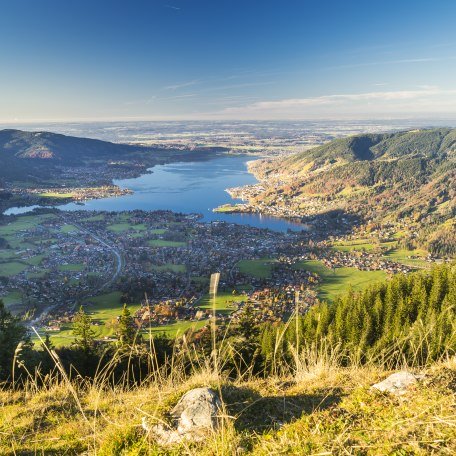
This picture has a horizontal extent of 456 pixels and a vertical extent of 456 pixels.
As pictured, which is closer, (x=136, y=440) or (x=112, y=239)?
(x=136, y=440)

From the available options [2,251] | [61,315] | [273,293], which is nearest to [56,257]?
[2,251]

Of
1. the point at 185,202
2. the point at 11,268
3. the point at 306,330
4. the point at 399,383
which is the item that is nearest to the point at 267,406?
the point at 399,383

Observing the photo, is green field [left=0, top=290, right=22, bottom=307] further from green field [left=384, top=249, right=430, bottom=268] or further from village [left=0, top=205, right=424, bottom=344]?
green field [left=384, top=249, right=430, bottom=268]

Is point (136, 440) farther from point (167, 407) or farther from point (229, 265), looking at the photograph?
point (229, 265)

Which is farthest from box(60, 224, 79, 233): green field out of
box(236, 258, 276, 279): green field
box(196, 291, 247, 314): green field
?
box(196, 291, 247, 314): green field

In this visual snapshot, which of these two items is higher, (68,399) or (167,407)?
(167,407)
